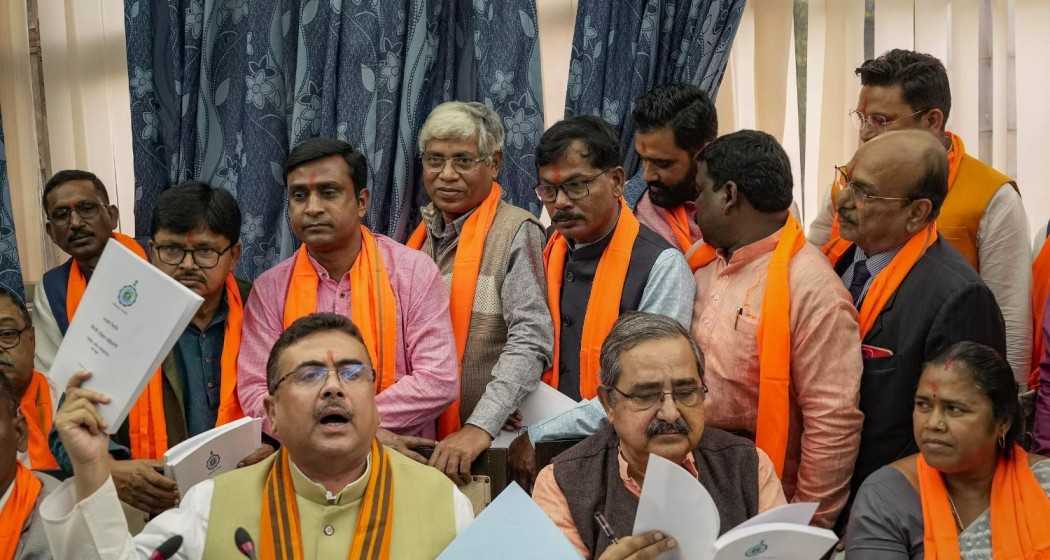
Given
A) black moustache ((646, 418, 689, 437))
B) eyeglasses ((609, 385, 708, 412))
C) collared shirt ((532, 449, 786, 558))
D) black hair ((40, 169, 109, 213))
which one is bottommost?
collared shirt ((532, 449, 786, 558))

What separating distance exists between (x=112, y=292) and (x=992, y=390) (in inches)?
74.7

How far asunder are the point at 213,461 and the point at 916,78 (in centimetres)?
215

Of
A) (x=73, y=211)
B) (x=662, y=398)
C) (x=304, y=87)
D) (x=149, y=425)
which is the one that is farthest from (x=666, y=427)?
(x=304, y=87)

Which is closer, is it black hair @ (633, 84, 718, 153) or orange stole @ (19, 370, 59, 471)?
orange stole @ (19, 370, 59, 471)

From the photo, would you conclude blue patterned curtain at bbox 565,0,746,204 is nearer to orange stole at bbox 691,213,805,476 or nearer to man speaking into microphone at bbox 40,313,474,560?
orange stole at bbox 691,213,805,476

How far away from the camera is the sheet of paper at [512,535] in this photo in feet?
6.92

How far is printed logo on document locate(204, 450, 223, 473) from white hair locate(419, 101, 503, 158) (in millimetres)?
1191

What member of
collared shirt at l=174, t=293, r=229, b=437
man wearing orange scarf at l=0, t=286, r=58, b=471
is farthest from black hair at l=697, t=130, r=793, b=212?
man wearing orange scarf at l=0, t=286, r=58, b=471

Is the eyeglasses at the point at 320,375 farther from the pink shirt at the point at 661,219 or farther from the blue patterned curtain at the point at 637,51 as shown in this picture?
the blue patterned curtain at the point at 637,51

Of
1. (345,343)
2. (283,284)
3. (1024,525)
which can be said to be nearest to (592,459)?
(345,343)

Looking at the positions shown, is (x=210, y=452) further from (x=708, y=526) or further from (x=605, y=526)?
(x=708, y=526)

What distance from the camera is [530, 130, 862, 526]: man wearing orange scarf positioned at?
2.84 metres

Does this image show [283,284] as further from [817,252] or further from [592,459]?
[817,252]

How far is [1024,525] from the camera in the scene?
2.53 meters
